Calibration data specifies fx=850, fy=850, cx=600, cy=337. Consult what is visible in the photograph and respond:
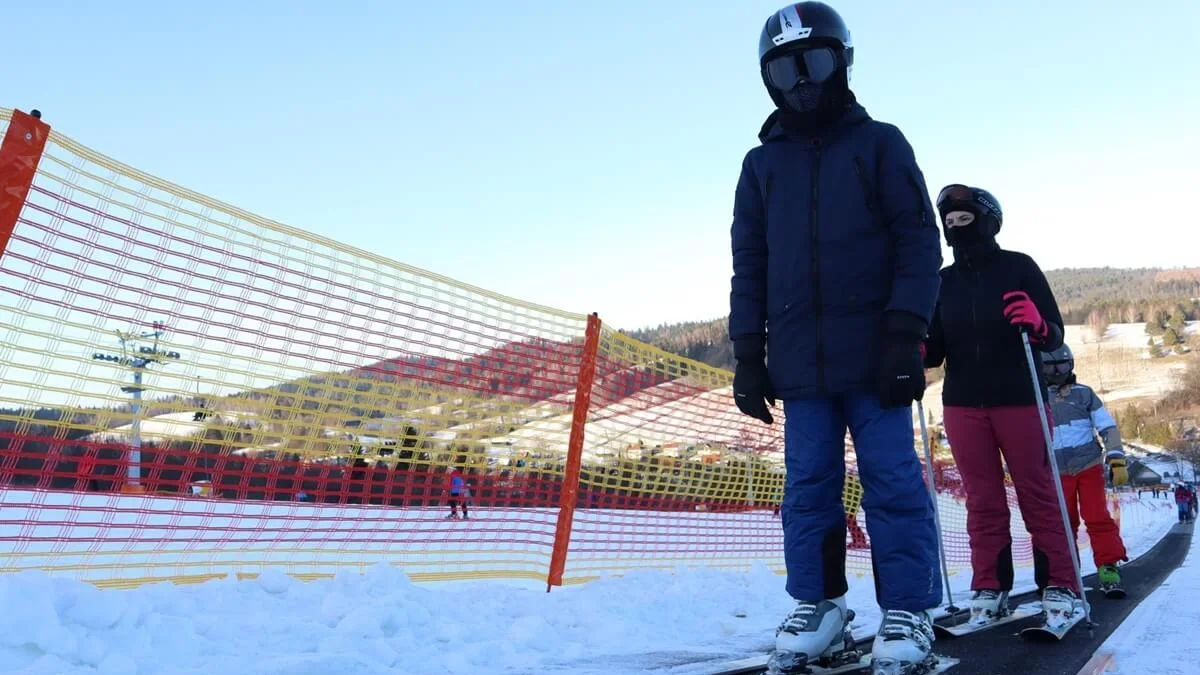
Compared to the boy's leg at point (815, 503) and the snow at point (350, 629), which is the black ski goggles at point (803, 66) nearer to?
the boy's leg at point (815, 503)

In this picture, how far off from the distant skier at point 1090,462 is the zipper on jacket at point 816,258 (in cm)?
368

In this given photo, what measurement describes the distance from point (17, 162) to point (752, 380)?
2896 millimetres

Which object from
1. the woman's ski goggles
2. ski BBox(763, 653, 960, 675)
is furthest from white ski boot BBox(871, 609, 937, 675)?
the woman's ski goggles

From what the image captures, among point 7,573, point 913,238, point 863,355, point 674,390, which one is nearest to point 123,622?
point 7,573

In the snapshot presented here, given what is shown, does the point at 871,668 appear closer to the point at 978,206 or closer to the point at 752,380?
the point at 752,380

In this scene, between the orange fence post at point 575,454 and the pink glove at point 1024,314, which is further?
the orange fence post at point 575,454

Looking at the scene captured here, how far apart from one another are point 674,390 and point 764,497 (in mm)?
2031

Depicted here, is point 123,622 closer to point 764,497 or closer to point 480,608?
point 480,608

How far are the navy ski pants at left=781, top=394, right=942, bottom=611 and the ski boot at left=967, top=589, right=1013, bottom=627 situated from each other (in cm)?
116

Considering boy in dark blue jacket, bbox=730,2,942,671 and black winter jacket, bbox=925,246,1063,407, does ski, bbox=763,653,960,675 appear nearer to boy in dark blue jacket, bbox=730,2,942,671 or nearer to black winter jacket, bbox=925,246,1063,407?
boy in dark blue jacket, bbox=730,2,942,671

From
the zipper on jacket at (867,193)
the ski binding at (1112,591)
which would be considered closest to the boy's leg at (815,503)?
the zipper on jacket at (867,193)

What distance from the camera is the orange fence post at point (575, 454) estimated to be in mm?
5281

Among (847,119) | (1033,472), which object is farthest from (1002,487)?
(847,119)

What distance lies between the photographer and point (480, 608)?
151 inches
